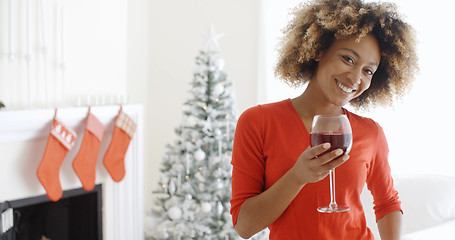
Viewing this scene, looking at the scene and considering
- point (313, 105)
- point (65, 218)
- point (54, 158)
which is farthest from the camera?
point (65, 218)

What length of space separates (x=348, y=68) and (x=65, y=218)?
245 cm

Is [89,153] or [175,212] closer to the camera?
[89,153]

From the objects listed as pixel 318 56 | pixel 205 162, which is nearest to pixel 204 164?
pixel 205 162

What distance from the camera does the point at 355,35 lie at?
1.20 m

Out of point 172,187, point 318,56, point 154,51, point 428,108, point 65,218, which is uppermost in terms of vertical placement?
point 154,51

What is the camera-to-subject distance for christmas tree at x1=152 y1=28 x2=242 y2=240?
9.34 ft

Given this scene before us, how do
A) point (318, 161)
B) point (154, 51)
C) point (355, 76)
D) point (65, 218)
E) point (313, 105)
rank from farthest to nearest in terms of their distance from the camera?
point (154, 51), point (65, 218), point (313, 105), point (355, 76), point (318, 161)

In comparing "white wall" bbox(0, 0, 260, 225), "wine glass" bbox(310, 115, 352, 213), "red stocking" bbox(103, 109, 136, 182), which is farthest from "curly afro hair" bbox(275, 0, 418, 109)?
"white wall" bbox(0, 0, 260, 225)

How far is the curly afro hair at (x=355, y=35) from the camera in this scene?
1.20m

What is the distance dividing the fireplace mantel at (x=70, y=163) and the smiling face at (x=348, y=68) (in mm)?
1774

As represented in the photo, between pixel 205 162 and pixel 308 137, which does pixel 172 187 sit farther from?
pixel 308 137

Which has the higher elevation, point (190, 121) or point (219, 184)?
point (190, 121)

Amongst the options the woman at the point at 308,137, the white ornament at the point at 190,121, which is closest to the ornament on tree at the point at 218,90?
the white ornament at the point at 190,121

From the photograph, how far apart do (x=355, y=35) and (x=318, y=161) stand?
16.6 inches
